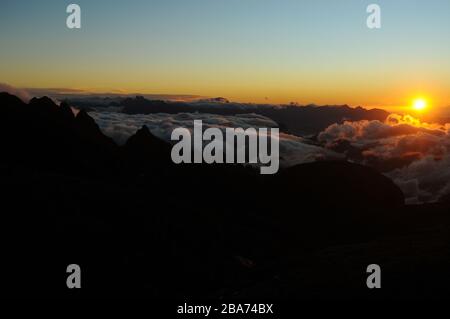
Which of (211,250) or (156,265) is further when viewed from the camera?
(211,250)

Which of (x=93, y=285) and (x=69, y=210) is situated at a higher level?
(x=69, y=210)

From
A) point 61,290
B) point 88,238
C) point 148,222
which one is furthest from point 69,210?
point 61,290

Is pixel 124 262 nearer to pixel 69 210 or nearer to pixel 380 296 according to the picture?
pixel 69 210

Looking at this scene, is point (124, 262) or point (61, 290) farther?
point (124, 262)

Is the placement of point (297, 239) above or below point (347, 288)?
below

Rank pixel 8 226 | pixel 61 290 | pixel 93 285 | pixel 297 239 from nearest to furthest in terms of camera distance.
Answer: pixel 61 290 → pixel 93 285 → pixel 8 226 → pixel 297 239

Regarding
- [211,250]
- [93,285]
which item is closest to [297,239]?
[211,250]

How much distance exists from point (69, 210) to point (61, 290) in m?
28.2

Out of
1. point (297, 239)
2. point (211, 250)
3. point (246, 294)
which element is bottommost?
point (297, 239)

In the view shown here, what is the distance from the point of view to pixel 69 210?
10238 cm
